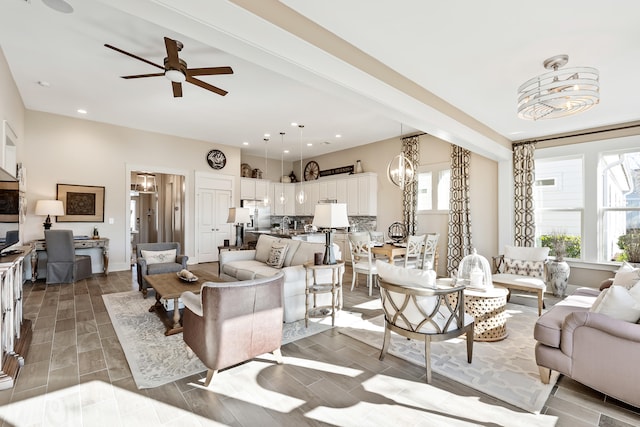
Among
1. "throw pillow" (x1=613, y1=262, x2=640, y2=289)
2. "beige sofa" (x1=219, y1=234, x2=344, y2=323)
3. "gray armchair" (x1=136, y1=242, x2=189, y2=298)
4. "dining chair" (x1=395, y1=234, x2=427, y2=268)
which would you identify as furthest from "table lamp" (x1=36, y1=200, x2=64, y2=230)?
"throw pillow" (x1=613, y1=262, x2=640, y2=289)

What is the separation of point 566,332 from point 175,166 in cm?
749

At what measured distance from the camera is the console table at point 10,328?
2193 millimetres

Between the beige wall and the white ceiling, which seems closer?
the white ceiling

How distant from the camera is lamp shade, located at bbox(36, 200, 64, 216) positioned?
17.3 ft

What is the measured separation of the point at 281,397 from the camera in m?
2.12

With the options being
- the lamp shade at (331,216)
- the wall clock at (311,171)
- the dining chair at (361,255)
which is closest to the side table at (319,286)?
the lamp shade at (331,216)

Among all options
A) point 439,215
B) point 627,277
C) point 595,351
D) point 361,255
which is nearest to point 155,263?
point 361,255

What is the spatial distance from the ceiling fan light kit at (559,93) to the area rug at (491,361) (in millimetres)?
2309

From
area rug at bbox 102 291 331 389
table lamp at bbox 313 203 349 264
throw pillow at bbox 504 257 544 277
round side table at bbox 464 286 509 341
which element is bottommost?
area rug at bbox 102 291 331 389

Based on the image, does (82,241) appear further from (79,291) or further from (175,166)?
(175,166)

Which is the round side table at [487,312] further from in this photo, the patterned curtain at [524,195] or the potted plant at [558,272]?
the patterned curtain at [524,195]

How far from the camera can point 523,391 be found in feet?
7.26

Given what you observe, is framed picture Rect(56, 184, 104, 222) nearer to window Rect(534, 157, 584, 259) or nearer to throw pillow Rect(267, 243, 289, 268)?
throw pillow Rect(267, 243, 289, 268)

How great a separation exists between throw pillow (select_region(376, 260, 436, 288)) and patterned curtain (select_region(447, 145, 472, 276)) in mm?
3998
